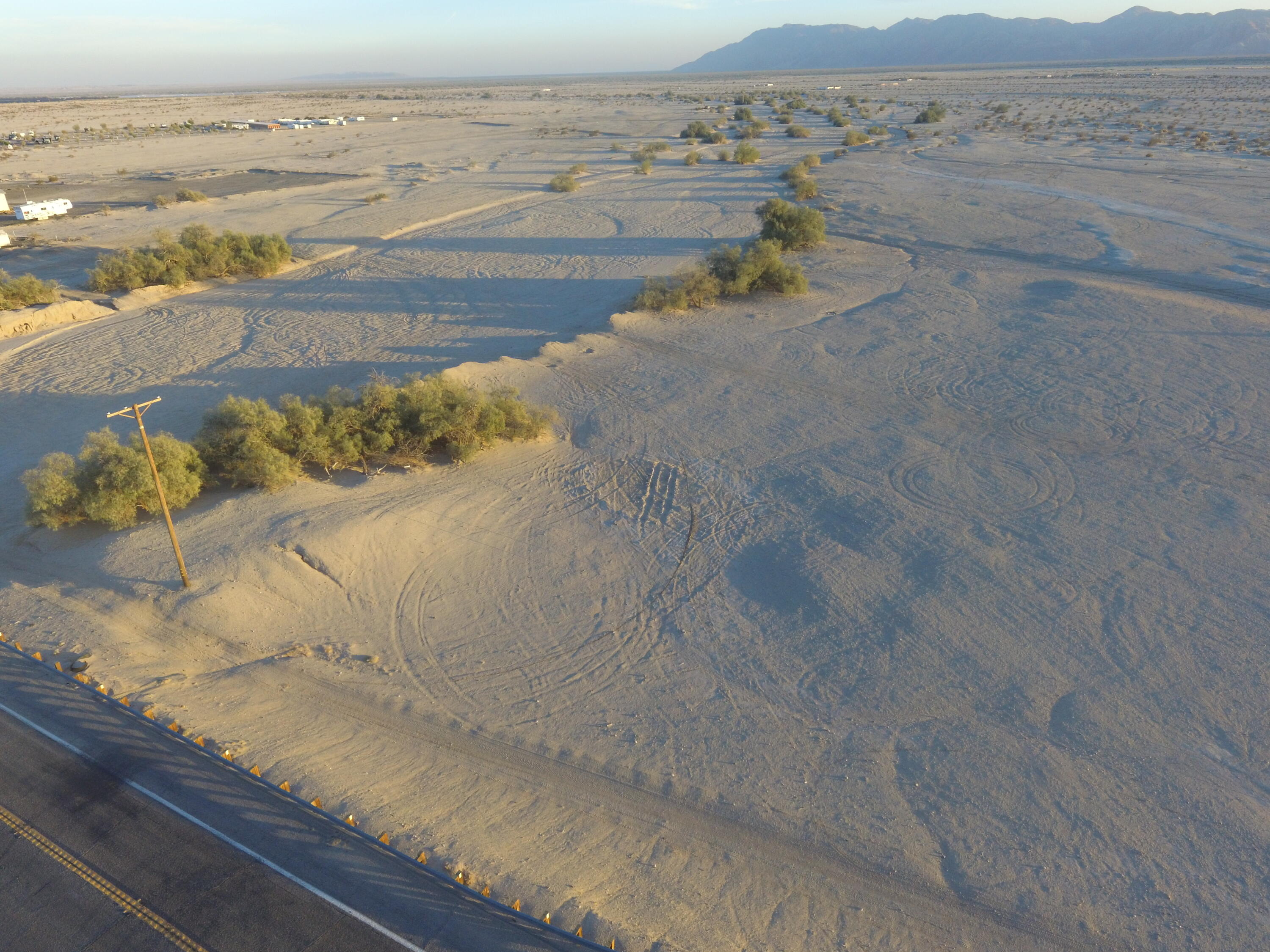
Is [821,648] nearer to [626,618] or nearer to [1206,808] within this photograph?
[626,618]

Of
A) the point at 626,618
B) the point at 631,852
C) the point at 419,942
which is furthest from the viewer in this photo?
the point at 626,618

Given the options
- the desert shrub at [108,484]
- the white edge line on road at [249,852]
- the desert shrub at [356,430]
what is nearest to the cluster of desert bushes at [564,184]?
the desert shrub at [356,430]

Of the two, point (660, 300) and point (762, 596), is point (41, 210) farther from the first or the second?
point (762, 596)

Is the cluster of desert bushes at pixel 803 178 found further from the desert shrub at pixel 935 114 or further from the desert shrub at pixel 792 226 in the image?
the desert shrub at pixel 935 114

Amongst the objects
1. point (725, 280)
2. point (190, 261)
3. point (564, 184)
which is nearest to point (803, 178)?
point (564, 184)

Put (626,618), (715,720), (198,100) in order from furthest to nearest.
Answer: (198,100), (626,618), (715,720)

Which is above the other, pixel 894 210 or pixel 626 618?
pixel 894 210

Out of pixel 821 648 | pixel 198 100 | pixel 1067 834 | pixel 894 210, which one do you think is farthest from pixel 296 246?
pixel 198 100
